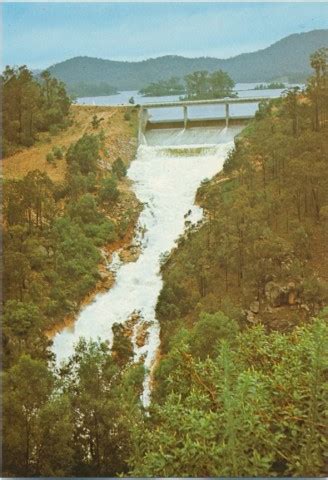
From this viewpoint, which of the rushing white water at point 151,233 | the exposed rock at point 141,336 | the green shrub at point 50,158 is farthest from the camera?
the green shrub at point 50,158

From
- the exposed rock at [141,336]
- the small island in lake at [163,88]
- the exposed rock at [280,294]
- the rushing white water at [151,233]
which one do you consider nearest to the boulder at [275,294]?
the exposed rock at [280,294]

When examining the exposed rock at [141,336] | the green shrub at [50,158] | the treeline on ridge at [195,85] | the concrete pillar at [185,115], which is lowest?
the exposed rock at [141,336]

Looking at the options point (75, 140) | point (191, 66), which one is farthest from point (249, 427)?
point (75, 140)

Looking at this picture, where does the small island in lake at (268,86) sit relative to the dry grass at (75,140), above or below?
above

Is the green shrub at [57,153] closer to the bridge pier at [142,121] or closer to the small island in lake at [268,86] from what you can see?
the small island in lake at [268,86]

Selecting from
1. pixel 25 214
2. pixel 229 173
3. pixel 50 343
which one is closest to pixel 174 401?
pixel 50 343

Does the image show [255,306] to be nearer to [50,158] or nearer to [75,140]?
[50,158]

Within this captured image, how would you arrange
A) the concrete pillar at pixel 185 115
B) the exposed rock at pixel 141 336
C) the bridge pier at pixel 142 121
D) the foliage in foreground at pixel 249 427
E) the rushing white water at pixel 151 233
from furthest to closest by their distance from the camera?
the bridge pier at pixel 142 121
the concrete pillar at pixel 185 115
the exposed rock at pixel 141 336
the rushing white water at pixel 151 233
the foliage in foreground at pixel 249 427
